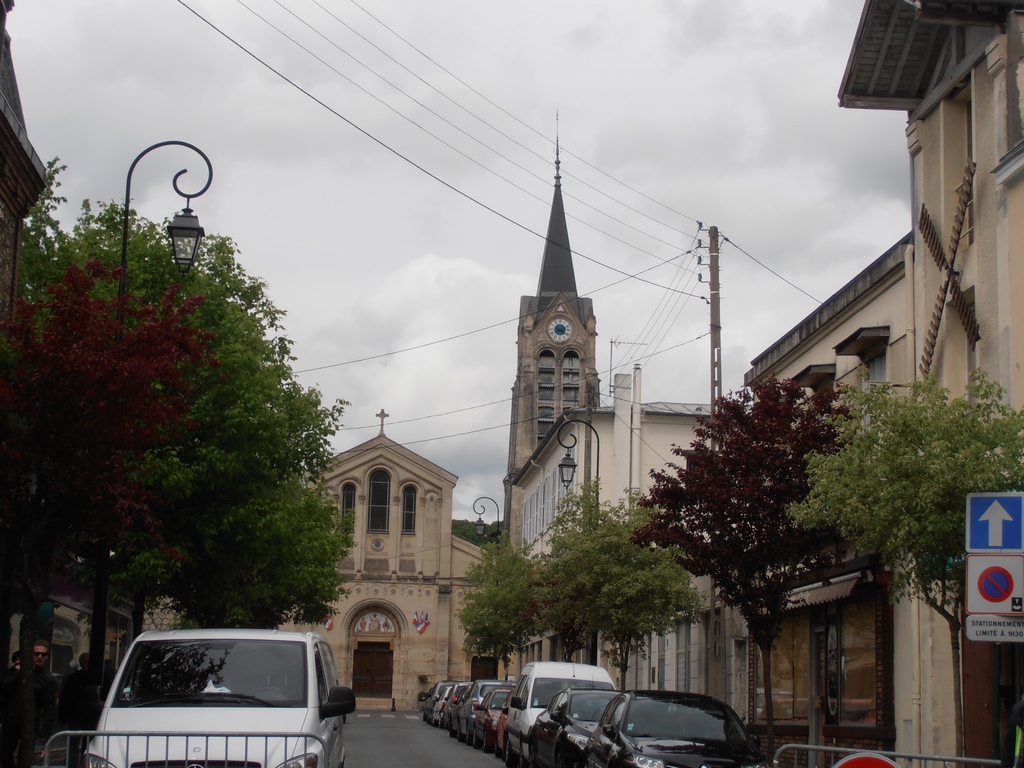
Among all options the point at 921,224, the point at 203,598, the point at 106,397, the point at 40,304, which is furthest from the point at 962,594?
the point at 203,598

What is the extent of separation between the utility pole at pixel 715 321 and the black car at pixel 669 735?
28.3 feet

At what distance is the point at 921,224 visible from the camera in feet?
58.2

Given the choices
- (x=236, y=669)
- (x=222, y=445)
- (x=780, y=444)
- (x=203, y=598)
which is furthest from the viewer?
(x=203, y=598)

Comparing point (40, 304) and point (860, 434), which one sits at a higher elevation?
point (40, 304)

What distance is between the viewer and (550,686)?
22172 millimetres

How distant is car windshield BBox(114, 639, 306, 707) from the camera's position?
10.1 m

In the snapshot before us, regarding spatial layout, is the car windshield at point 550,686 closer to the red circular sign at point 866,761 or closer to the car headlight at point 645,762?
the car headlight at point 645,762

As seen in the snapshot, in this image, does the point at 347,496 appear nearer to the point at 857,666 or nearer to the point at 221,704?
the point at 857,666

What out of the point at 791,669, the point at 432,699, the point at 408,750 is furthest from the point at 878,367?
the point at 432,699

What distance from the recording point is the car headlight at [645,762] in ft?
42.6

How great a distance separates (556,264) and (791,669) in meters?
65.4

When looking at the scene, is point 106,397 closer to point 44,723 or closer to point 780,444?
point 44,723

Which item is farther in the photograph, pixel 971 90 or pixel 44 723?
pixel 971 90

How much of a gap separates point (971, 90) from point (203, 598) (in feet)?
52.9
